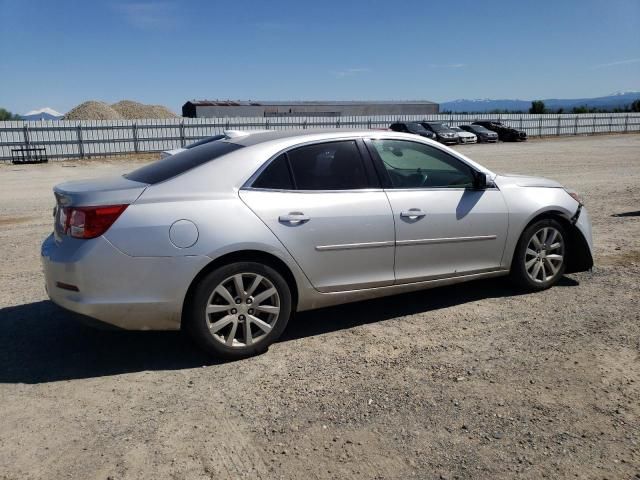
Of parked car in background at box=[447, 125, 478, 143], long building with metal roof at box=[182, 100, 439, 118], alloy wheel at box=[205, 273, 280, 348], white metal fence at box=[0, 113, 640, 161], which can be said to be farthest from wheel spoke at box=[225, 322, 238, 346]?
long building with metal roof at box=[182, 100, 439, 118]

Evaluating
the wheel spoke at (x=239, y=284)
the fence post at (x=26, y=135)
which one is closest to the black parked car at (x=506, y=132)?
the fence post at (x=26, y=135)

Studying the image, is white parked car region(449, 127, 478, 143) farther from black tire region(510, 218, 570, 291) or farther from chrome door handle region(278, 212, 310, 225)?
chrome door handle region(278, 212, 310, 225)

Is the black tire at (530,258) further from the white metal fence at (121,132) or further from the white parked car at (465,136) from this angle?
the white parked car at (465,136)

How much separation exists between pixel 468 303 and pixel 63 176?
19.4 m

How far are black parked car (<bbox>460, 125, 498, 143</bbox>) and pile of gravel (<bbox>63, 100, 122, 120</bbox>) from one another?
29051mm

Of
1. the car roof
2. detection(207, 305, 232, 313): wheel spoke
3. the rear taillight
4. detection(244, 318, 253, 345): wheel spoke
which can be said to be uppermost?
the car roof

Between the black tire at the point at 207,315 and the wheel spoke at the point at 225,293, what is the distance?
34mm

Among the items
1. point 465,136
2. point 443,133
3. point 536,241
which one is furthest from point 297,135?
Answer: point 465,136

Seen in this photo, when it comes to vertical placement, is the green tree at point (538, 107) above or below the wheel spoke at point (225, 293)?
above

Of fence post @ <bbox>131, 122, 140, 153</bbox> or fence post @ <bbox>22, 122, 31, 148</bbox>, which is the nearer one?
fence post @ <bbox>22, 122, 31, 148</bbox>

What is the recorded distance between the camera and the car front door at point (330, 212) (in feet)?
14.0

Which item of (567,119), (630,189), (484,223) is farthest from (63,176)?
(567,119)

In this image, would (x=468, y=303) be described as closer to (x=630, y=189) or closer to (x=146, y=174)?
(x=146, y=174)

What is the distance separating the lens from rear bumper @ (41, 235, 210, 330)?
3816 millimetres
